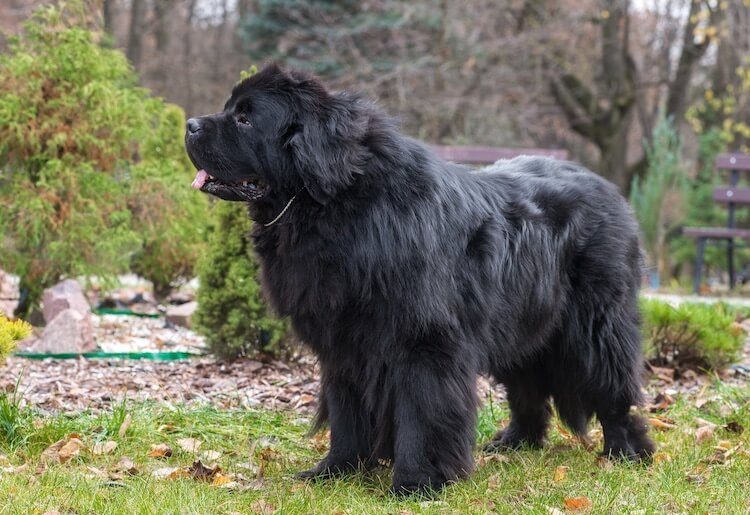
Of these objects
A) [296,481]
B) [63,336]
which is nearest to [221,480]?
[296,481]

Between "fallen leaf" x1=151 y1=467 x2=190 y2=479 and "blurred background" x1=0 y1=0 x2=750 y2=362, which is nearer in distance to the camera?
"fallen leaf" x1=151 y1=467 x2=190 y2=479

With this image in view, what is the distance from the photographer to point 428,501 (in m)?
3.39

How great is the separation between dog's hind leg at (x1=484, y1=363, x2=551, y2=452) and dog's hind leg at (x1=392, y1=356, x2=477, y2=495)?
94 cm

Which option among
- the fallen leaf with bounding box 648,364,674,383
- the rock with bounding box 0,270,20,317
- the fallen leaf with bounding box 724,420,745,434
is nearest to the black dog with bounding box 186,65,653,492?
the fallen leaf with bounding box 724,420,745,434

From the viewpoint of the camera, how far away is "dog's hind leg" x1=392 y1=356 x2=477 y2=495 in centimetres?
349

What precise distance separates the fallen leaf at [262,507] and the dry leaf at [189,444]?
782 millimetres

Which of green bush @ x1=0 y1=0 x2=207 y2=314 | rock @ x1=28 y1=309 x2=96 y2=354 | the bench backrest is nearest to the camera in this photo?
rock @ x1=28 y1=309 x2=96 y2=354

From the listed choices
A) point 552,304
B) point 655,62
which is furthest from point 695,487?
point 655,62

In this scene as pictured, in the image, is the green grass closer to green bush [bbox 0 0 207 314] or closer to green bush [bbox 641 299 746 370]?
green bush [bbox 641 299 746 370]

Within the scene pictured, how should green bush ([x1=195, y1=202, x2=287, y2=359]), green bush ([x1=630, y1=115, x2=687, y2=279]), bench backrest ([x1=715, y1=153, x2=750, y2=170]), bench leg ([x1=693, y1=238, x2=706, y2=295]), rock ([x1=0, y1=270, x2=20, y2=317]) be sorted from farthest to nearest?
1. green bush ([x1=630, y1=115, x2=687, y2=279])
2. bench backrest ([x1=715, y1=153, x2=750, y2=170])
3. bench leg ([x1=693, y1=238, x2=706, y2=295])
4. rock ([x1=0, y1=270, x2=20, y2=317])
5. green bush ([x1=195, y1=202, x2=287, y2=359])

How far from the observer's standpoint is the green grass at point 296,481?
128 inches

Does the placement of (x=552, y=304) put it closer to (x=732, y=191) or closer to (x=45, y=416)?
(x=45, y=416)

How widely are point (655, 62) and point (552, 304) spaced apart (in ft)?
59.1

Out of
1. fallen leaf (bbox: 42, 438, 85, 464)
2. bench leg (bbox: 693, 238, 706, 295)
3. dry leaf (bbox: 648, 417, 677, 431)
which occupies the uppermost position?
fallen leaf (bbox: 42, 438, 85, 464)
